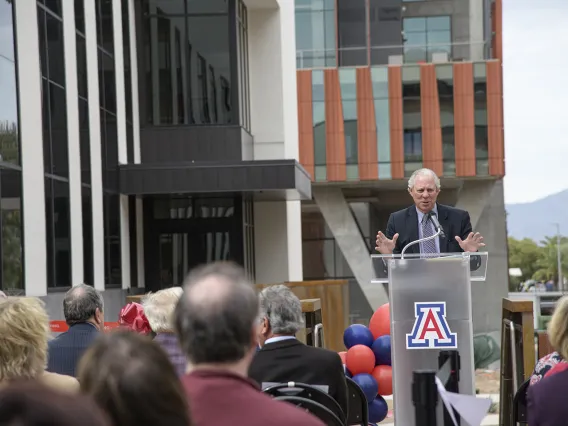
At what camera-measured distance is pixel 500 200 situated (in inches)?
1940

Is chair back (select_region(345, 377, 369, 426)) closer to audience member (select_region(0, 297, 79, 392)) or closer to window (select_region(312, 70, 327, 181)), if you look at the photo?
audience member (select_region(0, 297, 79, 392))

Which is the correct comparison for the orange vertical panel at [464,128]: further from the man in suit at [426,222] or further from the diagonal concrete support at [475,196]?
the man in suit at [426,222]

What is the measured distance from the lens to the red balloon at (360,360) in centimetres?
1287

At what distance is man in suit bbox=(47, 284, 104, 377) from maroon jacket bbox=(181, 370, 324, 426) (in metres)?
3.75

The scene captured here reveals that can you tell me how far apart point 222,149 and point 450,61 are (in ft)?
69.5

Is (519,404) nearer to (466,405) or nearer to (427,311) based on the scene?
(427,311)

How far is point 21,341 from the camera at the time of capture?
167 inches

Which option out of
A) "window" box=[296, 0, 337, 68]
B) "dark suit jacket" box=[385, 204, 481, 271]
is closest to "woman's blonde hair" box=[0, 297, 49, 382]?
"dark suit jacket" box=[385, 204, 481, 271]

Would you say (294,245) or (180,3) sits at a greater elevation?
(180,3)

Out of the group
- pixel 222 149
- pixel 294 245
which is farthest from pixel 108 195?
pixel 294 245

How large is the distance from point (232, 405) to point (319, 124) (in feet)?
141

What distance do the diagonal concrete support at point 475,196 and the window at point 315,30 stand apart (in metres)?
7.77

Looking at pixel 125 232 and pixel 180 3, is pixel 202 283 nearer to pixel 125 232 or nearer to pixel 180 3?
pixel 125 232

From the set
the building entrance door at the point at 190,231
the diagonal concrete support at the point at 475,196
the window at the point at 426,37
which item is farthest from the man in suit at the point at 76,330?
the diagonal concrete support at the point at 475,196
